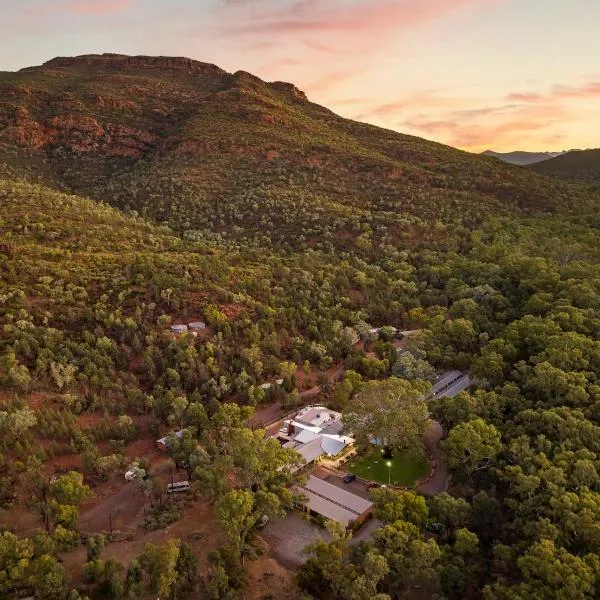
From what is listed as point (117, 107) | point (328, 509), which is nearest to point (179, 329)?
point (328, 509)

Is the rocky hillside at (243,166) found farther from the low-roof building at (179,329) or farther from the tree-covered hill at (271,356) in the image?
the low-roof building at (179,329)

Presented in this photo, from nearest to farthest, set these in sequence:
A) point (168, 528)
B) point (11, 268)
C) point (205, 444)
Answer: point (168, 528) < point (205, 444) < point (11, 268)

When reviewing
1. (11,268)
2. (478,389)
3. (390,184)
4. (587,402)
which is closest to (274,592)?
(478,389)

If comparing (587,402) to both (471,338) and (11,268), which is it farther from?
(11,268)

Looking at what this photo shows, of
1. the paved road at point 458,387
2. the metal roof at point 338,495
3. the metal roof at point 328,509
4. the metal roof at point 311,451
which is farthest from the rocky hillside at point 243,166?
the metal roof at point 328,509

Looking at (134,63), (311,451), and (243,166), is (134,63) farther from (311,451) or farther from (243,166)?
(311,451)

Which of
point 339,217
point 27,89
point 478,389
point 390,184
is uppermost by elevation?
point 27,89

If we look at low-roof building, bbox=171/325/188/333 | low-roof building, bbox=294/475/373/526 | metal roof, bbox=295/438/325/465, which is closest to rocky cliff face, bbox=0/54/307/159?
low-roof building, bbox=171/325/188/333
